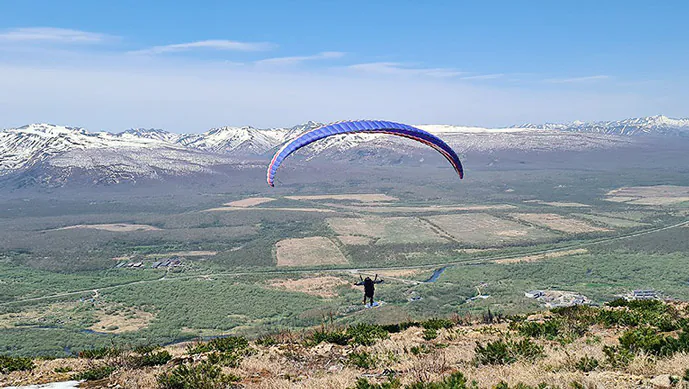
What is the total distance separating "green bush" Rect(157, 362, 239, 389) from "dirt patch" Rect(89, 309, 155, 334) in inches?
1396

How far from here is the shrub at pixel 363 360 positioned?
438 inches

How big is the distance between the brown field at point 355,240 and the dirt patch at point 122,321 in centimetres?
4182

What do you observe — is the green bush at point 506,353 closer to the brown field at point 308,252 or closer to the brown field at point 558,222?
the brown field at point 308,252

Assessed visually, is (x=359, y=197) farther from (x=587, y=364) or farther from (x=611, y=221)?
(x=587, y=364)

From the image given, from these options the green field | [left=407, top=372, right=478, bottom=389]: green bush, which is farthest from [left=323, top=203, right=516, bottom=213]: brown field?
[left=407, top=372, right=478, bottom=389]: green bush

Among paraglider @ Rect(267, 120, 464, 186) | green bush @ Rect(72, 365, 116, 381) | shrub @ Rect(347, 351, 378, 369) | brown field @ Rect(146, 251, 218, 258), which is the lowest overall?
brown field @ Rect(146, 251, 218, 258)

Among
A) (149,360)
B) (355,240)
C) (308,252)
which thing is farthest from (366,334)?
(355,240)

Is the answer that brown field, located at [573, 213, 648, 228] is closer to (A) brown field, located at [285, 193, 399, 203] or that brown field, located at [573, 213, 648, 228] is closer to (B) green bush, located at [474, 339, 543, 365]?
(A) brown field, located at [285, 193, 399, 203]

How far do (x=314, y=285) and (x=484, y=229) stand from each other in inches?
1931

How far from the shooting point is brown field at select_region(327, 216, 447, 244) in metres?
88.6

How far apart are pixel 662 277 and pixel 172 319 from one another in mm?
50815

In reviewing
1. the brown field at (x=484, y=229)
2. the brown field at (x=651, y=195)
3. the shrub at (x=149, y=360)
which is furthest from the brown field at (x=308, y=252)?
the brown field at (x=651, y=195)

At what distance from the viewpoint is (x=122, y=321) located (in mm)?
45688

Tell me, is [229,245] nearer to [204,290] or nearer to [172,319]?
[204,290]
